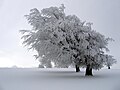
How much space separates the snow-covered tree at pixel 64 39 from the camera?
2419 cm

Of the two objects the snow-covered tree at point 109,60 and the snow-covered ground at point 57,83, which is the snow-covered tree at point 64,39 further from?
the snow-covered ground at point 57,83

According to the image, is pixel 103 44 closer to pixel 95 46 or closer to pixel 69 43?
pixel 95 46

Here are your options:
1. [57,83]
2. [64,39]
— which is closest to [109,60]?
[64,39]

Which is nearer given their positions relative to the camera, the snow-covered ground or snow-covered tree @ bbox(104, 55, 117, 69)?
the snow-covered ground

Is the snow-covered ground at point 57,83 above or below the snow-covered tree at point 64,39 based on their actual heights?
below

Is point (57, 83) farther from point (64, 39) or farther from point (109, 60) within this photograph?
point (109, 60)

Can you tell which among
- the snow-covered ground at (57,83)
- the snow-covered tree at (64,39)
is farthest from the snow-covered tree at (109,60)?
the snow-covered ground at (57,83)

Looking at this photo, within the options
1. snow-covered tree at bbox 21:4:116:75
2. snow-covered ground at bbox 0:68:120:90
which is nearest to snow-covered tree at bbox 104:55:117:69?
snow-covered tree at bbox 21:4:116:75

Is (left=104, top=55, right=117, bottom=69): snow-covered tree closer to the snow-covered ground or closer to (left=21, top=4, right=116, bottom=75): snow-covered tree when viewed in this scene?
(left=21, top=4, right=116, bottom=75): snow-covered tree

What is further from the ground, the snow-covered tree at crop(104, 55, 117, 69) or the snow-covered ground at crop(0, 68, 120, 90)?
the snow-covered tree at crop(104, 55, 117, 69)

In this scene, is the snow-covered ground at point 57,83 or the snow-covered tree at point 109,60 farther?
the snow-covered tree at point 109,60

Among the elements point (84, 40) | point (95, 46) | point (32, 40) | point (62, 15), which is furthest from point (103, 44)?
point (32, 40)

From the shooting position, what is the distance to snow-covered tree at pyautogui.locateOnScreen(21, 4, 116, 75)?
79.4ft

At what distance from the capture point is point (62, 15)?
2669cm
